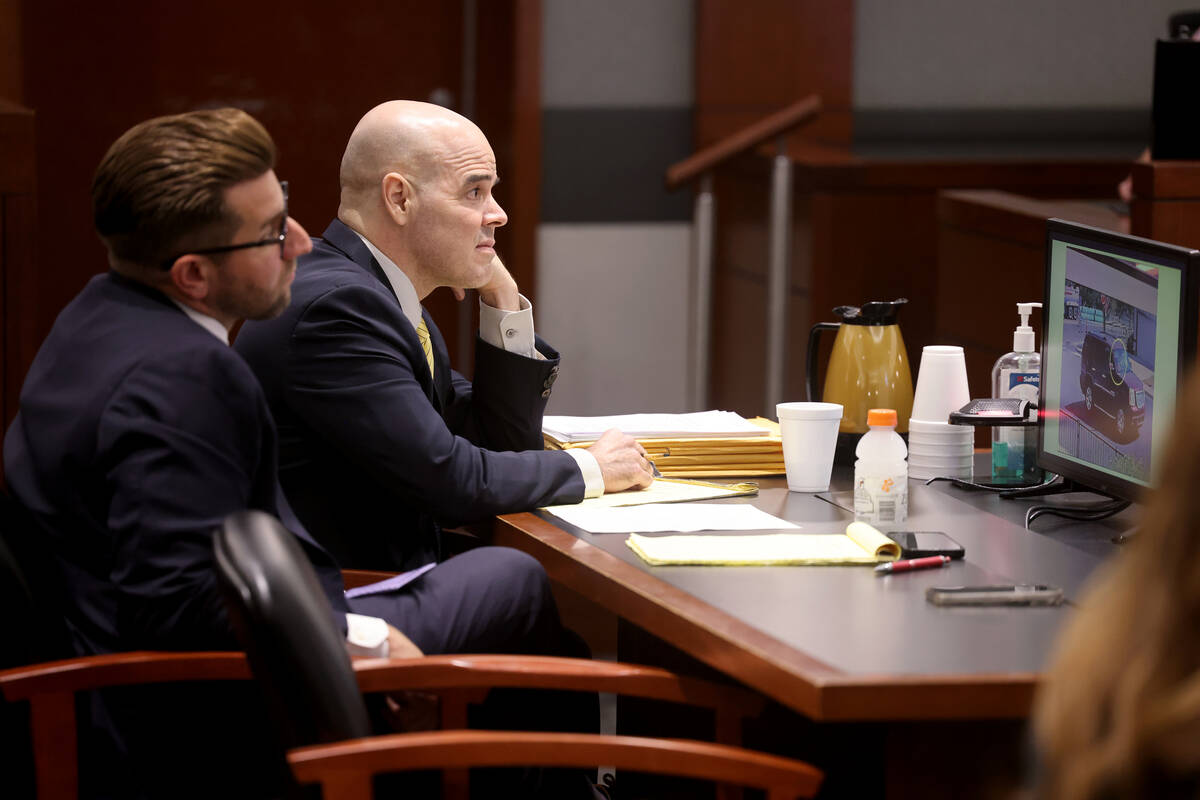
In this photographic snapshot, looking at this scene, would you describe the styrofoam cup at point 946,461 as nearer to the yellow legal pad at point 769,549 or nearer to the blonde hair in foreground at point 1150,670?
the yellow legal pad at point 769,549

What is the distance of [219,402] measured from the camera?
70.2 inches

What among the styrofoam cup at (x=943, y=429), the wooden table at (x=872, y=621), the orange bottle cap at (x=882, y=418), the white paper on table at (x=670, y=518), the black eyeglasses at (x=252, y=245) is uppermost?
the black eyeglasses at (x=252, y=245)

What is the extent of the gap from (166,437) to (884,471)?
3.08 ft

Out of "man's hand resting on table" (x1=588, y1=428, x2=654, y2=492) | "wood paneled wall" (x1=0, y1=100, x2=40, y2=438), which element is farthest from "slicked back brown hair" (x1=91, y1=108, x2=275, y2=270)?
"wood paneled wall" (x1=0, y1=100, x2=40, y2=438)

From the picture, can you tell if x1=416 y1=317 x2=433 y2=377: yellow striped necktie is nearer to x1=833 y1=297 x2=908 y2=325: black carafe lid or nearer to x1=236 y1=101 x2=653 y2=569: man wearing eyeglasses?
x1=236 y1=101 x2=653 y2=569: man wearing eyeglasses

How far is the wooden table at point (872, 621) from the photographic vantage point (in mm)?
1535

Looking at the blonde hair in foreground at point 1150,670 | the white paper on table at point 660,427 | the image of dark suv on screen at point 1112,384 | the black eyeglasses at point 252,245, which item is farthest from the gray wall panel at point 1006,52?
the blonde hair in foreground at point 1150,670

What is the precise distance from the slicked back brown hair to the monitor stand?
1.13 meters

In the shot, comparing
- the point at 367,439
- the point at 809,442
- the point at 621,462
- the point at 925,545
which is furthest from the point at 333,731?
the point at 809,442

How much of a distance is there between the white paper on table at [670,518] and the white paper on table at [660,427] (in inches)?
11.5

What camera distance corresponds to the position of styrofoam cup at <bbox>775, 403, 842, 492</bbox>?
2.43 metres

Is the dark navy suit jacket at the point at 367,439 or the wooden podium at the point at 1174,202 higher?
the wooden podium at the point at 1174,202

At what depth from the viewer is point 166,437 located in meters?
1.73

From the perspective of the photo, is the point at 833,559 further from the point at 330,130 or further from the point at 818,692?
the point at 330,130
